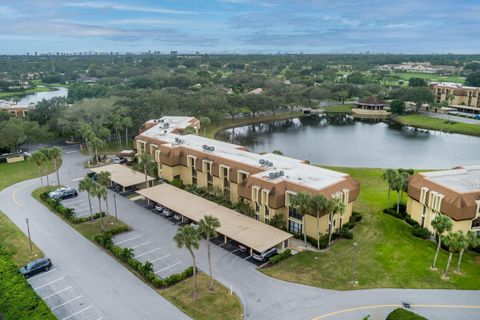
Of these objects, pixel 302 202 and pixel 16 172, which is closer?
pixel 302 202

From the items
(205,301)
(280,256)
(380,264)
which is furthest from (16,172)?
(380,264)

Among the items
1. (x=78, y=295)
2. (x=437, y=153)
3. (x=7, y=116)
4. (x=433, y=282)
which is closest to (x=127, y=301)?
(x=78, y=295)

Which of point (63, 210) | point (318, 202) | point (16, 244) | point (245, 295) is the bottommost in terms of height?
point (245, 295)

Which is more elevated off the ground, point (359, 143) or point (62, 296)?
point (359, 143)

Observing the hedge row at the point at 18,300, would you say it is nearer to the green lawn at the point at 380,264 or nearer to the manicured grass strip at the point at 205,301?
the manicured grass strip at the point at 205,301

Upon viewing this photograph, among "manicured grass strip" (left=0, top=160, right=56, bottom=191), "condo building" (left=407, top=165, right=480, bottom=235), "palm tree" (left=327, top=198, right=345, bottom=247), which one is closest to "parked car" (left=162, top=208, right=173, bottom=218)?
"palm tree" (left=327, top=198, right=345, bottom=247)

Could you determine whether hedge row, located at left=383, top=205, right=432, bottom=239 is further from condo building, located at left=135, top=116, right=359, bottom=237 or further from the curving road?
the curving road

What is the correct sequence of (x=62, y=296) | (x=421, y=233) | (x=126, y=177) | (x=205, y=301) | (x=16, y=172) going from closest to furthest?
1. (x=205, y=301)
2. (x=62, y=296)
3. (x=421, y=233)
4. (x=126, y=177)
5. (x=16, y=172)

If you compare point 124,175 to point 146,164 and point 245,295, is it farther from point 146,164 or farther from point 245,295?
point 245,295
